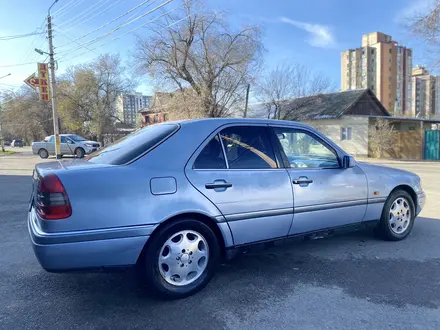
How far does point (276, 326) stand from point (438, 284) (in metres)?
1.86

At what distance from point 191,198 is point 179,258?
0.56 metres

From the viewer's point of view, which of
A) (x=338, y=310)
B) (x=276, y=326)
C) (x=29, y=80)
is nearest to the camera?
(x=276, y=326)

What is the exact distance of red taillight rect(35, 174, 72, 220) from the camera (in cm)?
249

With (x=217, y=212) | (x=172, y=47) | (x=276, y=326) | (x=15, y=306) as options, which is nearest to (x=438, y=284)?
(x=276, y=326)

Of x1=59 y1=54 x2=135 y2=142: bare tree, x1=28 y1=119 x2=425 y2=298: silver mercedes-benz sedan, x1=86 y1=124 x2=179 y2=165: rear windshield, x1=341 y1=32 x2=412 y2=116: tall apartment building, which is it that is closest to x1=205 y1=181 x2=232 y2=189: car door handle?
x1=28 y1=119 x2=425 y2=298: silver mercedes-benz sedan

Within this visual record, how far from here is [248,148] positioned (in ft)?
11.0

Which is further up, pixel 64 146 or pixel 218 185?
pixel 64 146

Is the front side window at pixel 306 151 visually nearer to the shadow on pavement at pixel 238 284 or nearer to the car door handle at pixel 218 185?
the car door handle at pixel 218 185

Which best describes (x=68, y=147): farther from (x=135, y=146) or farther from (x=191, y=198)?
(x=191, y=198)

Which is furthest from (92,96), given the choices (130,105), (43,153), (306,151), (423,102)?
(423,102)

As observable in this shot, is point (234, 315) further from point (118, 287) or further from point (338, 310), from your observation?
point (118, 287)

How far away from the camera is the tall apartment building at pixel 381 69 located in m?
82.1

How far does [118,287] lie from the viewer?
3170 mm

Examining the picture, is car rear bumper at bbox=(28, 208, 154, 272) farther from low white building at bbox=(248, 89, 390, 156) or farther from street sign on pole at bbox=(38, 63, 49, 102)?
low white building at bbox=(248, 89, 390, 156)
